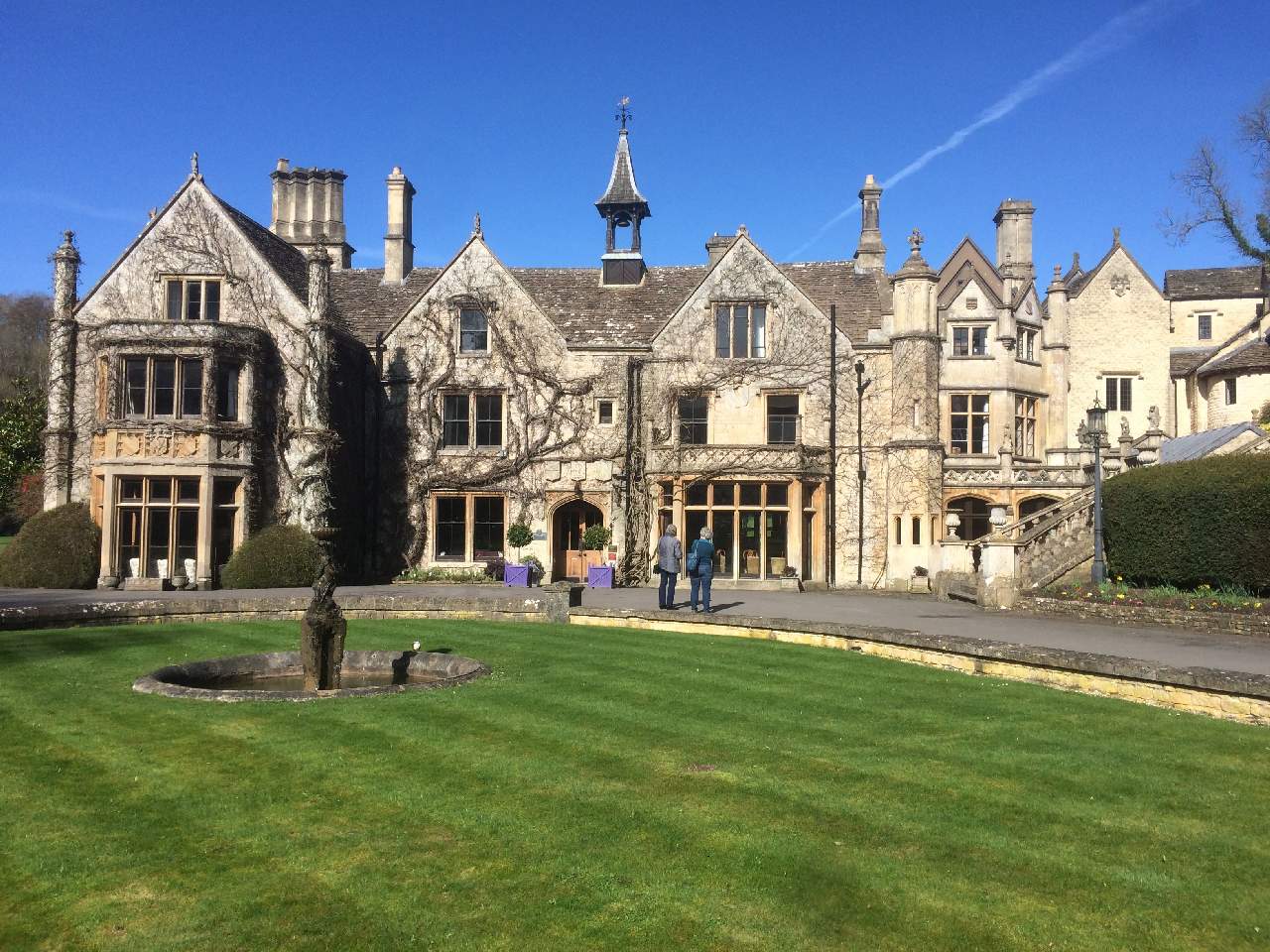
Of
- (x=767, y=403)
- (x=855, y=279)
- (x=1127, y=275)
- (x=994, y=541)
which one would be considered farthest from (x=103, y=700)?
(x=1127, y=275)

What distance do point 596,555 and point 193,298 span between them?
1357 centimetres

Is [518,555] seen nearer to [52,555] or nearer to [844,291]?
[52,555]

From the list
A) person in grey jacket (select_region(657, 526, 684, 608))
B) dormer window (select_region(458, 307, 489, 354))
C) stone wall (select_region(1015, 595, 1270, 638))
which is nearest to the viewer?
stone wall (select_region(1015, 595, 1270, 638))

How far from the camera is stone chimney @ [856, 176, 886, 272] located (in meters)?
32.3

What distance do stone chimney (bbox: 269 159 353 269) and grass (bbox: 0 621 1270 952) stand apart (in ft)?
85.4

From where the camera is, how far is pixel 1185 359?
38.9 metres

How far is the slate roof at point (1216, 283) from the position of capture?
43.0m

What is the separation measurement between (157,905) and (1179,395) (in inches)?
1618

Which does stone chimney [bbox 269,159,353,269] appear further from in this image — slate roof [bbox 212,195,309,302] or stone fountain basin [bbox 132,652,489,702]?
stone fountain basin [bbox 132,652,489,702]

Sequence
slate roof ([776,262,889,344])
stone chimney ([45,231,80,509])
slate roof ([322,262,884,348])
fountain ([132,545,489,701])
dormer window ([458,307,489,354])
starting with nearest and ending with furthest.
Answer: fountain ([132,545,489,701]), stone chimney ([45,231,80,509]), slate roof ([776,262,889,344]), dormer window ([458,307,489,354]), slate roof ([322,262,884,348])

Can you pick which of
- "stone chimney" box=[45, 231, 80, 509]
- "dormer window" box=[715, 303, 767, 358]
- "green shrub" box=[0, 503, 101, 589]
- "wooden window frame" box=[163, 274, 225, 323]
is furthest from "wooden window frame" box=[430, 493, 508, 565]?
"stone chimney" box=[45, 231, 80, 509]

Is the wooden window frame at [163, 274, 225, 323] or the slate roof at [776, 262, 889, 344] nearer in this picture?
Answer: the wooden window frame at [163, 274, 225, 323]

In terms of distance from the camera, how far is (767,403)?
28641mm

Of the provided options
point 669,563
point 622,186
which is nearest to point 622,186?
point 622,186
